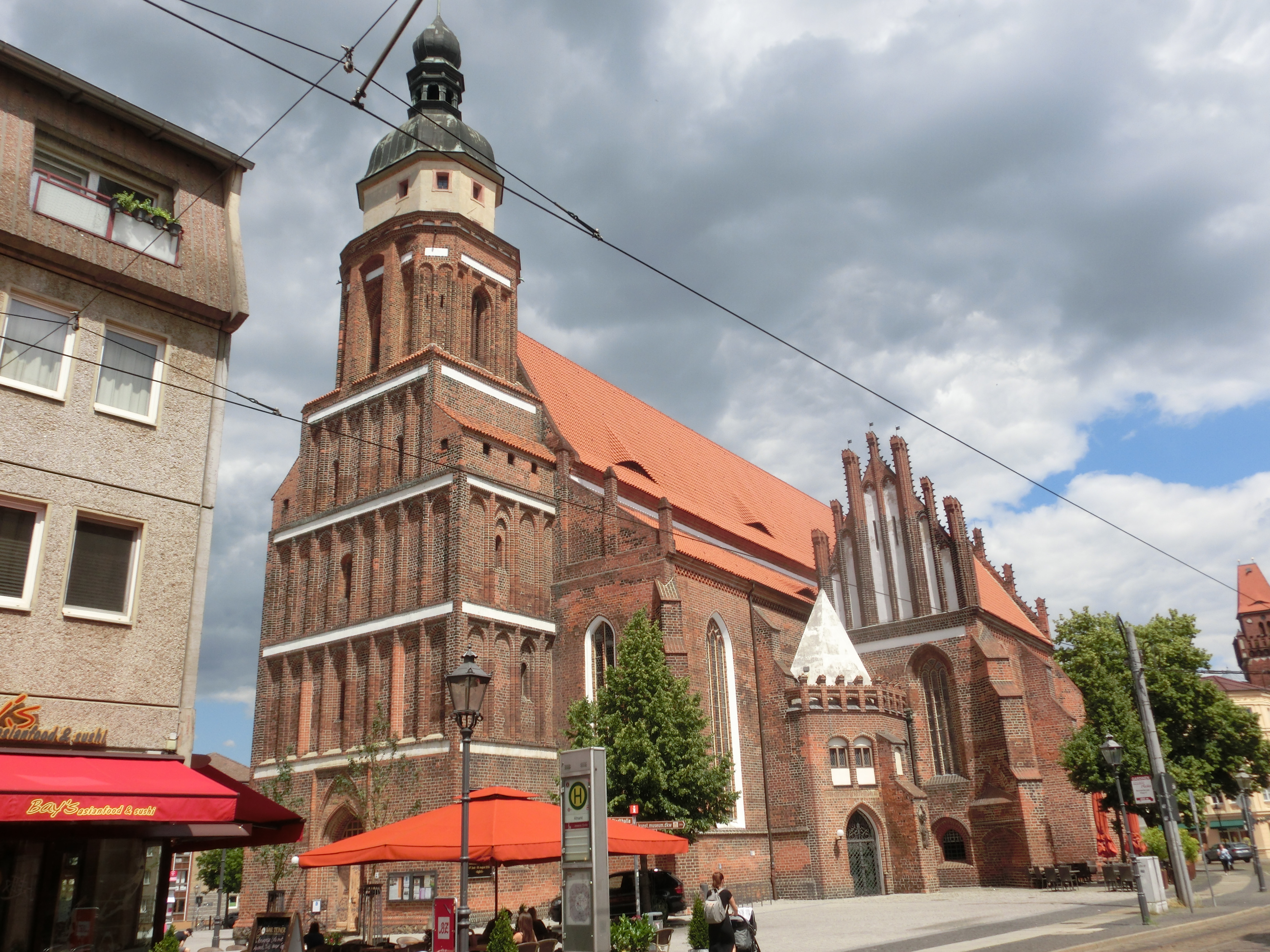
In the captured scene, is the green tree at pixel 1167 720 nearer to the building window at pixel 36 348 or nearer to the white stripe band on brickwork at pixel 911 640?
the white stripe band on brickwork at pixel 911 640

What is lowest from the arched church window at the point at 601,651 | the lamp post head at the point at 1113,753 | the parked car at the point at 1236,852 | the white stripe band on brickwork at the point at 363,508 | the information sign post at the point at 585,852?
the parked car at the point at 1236,852

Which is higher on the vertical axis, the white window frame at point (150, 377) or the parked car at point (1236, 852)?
the white window frame at point (150, 377)

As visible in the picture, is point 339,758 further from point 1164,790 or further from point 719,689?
point 1164,790

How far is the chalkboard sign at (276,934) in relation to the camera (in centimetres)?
1319

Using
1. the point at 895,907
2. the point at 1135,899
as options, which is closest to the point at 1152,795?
the point at 1135,899

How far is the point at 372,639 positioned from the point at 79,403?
51.3ft

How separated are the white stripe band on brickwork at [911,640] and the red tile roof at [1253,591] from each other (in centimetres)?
6774

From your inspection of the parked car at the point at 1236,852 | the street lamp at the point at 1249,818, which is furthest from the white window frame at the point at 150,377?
the parked car at the point at 1236,852

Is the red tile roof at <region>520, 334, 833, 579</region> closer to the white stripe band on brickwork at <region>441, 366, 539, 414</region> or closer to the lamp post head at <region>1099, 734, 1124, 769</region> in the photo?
the white stripe band on brickwork at <region>441, 366, 539, 414</region>

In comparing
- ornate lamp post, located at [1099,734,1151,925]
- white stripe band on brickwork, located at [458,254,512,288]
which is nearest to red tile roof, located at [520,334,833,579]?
white stripe band on brickwork, located at [458,254,512,288]

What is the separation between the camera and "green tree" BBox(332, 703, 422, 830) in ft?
78.7

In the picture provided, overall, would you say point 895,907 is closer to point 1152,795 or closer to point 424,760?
point 1152,795

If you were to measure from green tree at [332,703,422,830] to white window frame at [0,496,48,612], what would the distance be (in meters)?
14.5

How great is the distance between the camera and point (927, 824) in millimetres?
27062
